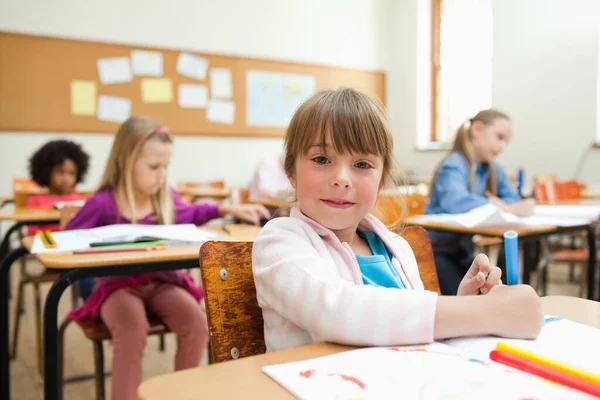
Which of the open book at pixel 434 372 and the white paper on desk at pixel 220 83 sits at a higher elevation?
the white paper on desk at pixel 220 83

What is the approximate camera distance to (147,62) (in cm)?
529

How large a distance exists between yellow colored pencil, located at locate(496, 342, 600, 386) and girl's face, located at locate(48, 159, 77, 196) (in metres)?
3.10

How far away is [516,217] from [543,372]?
5.22ft

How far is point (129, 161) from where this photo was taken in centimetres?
184

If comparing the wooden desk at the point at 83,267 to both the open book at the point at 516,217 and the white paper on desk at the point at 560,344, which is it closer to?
the white paper on desk at the point at 560,344

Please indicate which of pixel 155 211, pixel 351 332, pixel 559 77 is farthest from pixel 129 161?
pixel 559 77

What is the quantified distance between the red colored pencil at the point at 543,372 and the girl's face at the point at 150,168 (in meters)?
1.47

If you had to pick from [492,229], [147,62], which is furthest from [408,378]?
[147,62]

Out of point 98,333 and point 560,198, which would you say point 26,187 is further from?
point 560,198

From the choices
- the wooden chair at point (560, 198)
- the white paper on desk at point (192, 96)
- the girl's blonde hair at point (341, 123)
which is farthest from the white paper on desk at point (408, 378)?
the white paper on desk at point (192, 96)

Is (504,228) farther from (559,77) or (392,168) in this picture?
(559,77)

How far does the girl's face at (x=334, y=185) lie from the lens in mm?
847

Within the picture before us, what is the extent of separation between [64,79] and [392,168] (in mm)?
4688

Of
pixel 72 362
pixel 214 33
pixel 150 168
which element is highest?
pixel 214 33
